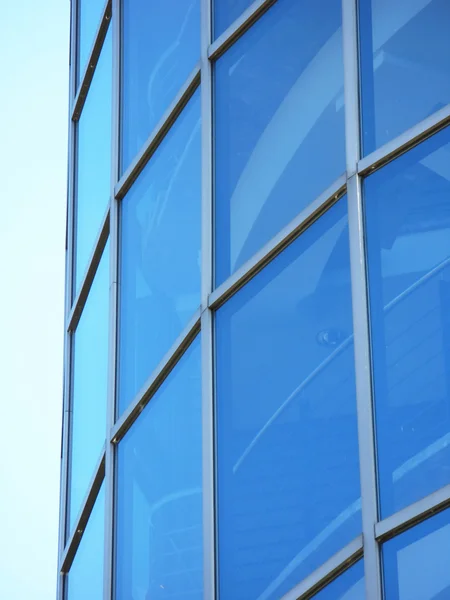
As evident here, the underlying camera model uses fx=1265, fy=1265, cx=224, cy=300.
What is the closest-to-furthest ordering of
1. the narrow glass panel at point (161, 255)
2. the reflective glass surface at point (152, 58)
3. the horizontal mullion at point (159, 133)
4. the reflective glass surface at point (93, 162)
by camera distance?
the narrow glass panel at point (161, 255) < the horizontal mullion at point (159, 133) < the reflective glass surface at point (152, 58) < the reflective glass surface at point (93, 162)

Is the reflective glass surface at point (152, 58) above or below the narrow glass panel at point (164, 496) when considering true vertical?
above

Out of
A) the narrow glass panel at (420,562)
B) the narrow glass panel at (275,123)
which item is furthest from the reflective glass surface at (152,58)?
the narrow glass panel at (420,562)

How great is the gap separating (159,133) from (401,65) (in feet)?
11.3

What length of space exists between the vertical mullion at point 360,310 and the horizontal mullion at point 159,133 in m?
2.31

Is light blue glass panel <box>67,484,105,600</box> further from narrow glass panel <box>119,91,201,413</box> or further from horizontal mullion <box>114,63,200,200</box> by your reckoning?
horizontal mullion <box>114,63,200,200</box>

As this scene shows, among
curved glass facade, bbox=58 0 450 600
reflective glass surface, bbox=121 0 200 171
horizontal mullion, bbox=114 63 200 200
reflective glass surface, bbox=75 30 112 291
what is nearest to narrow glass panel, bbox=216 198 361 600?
curved glass facade, bbox=58 0 450 600

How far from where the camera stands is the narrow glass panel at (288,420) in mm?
7438

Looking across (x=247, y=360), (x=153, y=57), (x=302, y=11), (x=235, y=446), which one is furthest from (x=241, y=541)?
(x=153, y=57)

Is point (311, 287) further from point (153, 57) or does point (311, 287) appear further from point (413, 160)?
point (153, 57)

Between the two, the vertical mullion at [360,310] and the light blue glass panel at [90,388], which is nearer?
the vertical mullion at [360,310]

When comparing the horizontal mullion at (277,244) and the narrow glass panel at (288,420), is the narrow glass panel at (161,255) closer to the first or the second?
the horizontal mullion at (277,244)

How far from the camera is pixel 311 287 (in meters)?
7.94

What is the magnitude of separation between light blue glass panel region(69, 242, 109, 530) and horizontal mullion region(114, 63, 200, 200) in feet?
2.73

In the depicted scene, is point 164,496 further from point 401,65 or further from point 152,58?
point 152,58
